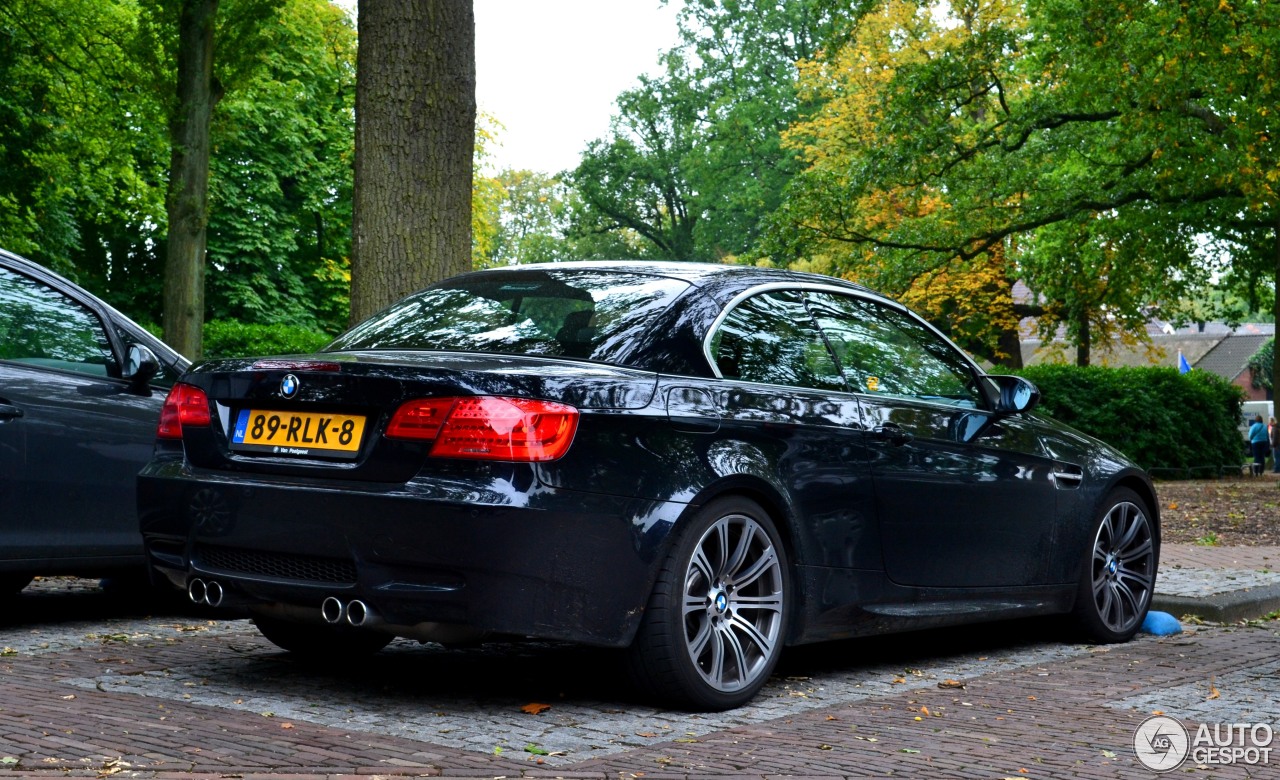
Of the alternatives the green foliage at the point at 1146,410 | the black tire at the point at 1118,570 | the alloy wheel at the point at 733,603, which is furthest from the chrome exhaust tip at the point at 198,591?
the green foliage at the point at 1146,410

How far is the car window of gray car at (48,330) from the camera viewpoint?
6718 millimetres

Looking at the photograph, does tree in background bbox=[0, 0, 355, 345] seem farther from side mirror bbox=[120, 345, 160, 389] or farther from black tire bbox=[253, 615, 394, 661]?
black tire bbox=[253, 615, 394, 661]

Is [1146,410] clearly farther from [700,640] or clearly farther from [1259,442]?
[700,640]

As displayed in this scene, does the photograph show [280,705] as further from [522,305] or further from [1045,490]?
[1045,490]

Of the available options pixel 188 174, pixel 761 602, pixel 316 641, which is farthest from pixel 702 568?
pixel 188 174

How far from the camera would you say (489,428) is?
4.57m

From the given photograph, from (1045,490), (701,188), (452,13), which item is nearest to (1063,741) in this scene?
(1045,490)

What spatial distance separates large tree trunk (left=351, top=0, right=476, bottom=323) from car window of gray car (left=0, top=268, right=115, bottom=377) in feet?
5.95

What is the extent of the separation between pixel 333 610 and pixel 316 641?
1315 millimetres

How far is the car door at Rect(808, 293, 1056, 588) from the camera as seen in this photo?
5.85 meters

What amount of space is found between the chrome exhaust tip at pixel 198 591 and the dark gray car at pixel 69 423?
185cm

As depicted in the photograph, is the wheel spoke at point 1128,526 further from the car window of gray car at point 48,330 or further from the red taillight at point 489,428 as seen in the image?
the car window of gray car at point 48,330

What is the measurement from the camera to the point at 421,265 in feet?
28.2

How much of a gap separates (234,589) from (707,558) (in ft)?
5.17
